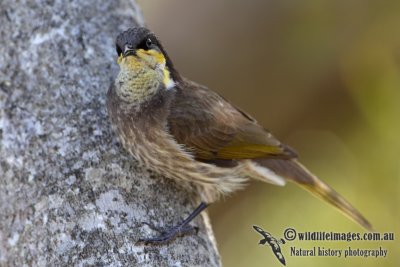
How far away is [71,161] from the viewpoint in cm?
334

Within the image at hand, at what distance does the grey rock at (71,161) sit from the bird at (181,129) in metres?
0.13

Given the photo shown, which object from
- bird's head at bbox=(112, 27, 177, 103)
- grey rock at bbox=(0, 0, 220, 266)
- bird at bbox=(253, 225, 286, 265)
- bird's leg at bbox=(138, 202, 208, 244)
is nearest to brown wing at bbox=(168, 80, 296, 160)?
bird's head at bbox=(112, 27, 177, 103)

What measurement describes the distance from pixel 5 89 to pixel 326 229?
2.79 m

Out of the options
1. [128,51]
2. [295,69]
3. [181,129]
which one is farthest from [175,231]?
[295,69]

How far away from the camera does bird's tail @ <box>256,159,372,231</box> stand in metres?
4.11

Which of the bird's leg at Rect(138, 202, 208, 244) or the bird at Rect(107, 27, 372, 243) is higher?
the bird at Rect(107, 27, 372, 243)

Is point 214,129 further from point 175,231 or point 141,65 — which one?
point 175,231

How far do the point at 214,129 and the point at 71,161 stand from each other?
91cm

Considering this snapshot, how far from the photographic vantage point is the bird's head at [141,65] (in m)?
3.51

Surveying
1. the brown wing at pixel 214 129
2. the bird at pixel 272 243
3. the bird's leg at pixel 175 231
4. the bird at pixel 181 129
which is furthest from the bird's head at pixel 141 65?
the bird at pixel 272 243

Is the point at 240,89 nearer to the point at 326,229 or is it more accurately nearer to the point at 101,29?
the point at 326,229

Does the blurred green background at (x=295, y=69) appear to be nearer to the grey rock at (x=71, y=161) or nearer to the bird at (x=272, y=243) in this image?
the bird at (x=272, y=243)

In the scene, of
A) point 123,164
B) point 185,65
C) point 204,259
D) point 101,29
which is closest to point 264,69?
point 185,65

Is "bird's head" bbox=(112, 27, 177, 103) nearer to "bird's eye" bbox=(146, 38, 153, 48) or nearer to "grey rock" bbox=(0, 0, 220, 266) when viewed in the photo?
"bird's eye" bbox=(146, 38, 153, 48)
